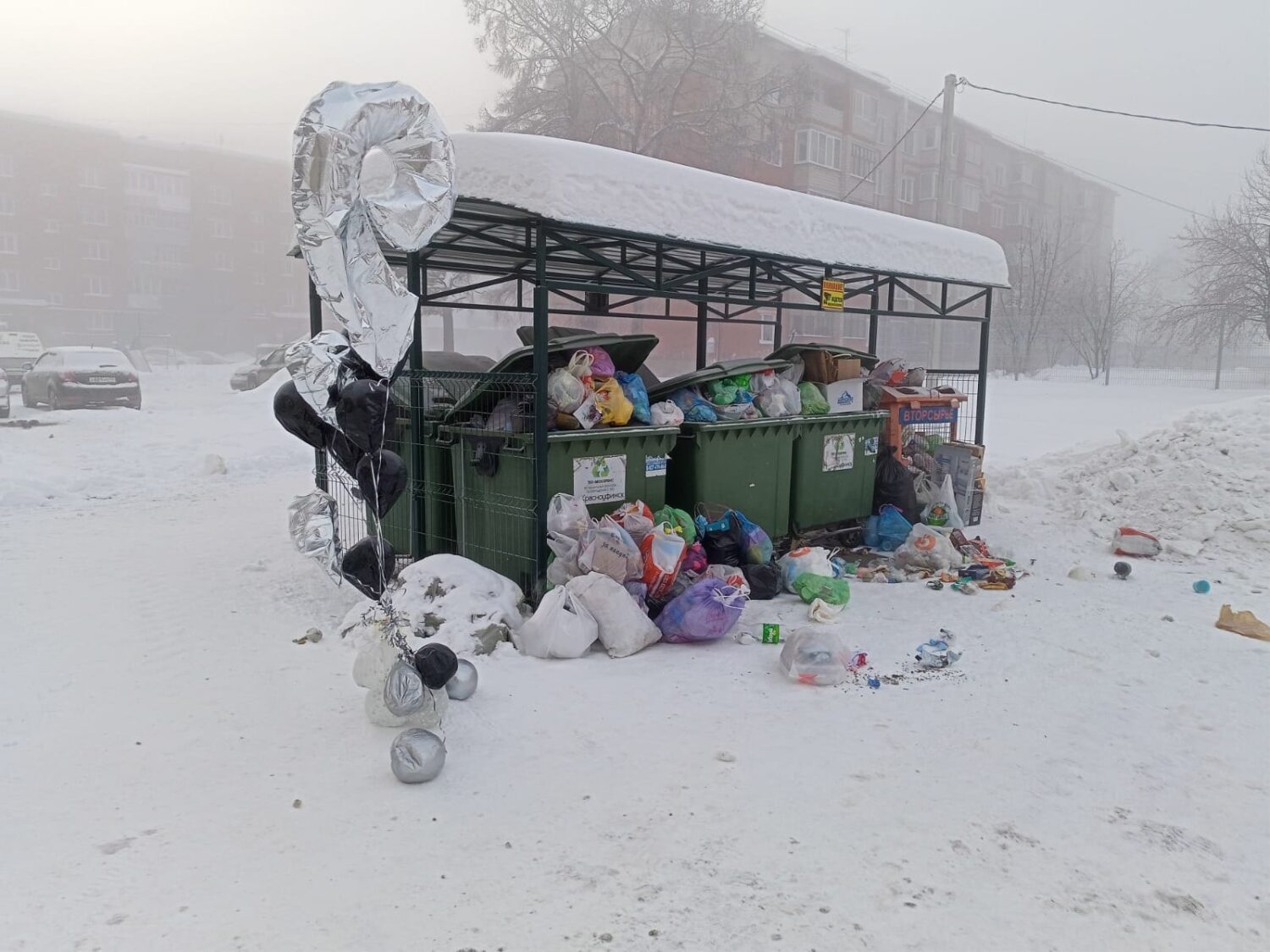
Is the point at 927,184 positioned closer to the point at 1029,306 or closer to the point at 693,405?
the point at 1029,306

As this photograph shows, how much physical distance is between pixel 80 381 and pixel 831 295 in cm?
1597

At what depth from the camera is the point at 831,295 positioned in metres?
7.49

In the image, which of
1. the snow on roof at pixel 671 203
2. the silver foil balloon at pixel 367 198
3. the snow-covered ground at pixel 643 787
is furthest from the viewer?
the snow on roof at pixel 671 203

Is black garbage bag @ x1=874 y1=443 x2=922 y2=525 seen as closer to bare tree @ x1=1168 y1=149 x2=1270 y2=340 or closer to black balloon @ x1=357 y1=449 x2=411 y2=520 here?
black balloon @ x1=357 y1=449 x2=411 y2=520

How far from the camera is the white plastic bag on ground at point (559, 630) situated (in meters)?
4.52

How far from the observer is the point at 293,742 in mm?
3539

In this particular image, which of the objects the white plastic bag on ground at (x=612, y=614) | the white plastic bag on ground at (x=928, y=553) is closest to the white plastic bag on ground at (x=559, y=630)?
the white plastic bag on ground at (x=612, y=614)

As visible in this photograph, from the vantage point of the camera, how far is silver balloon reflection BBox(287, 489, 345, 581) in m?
3.77

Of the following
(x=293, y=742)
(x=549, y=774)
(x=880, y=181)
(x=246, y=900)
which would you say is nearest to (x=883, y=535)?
(x=549, y=774)

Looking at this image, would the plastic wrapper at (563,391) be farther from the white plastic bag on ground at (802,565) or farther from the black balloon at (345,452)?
the white plastic bag on ground at (802,565)

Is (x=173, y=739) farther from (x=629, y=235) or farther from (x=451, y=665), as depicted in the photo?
(x=629, y=235)

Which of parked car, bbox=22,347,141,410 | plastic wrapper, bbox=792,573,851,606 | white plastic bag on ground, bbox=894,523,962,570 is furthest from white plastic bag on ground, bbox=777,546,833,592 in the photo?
parked car, bbox=22,347,141,410

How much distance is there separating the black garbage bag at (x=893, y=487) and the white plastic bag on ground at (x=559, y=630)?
409cm

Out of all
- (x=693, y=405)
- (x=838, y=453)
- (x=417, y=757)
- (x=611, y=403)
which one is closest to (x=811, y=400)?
(x=838, y=453)
